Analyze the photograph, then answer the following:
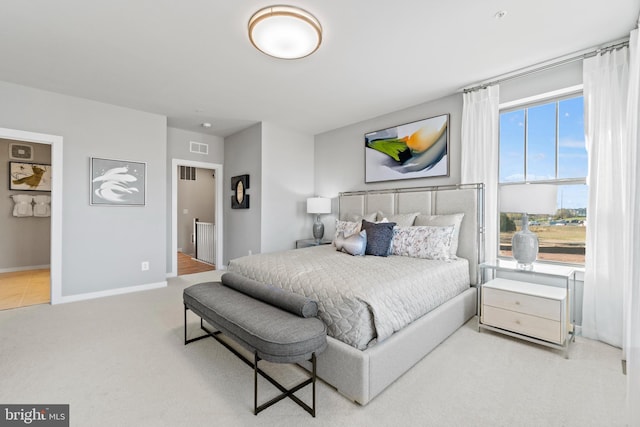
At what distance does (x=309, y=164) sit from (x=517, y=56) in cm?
343

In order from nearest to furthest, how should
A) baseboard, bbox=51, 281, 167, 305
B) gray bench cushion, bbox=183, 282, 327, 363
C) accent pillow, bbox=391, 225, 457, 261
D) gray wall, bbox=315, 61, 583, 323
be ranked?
gray bench cushion, bbox=183, 282, 327, 363 < gray wall, bbox=315, 61, 583, 323 < accent pillow, bbox=391, 225, 457, 261 < baseboard, bbox=51, 281, 167, 305

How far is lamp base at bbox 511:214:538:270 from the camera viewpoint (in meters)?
2.66

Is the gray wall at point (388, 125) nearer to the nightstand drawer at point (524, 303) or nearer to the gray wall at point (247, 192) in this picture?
the nightstand drawer at point (524, 303)

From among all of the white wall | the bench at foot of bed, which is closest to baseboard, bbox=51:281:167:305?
the white wall

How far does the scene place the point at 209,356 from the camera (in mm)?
2279

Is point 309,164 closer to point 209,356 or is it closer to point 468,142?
point 468,142

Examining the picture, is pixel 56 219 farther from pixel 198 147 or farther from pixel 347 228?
pixel 347 228

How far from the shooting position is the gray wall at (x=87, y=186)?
3.44 metres

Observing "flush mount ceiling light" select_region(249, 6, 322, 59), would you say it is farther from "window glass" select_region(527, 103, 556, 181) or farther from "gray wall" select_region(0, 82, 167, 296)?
"gray wall" select_region(0, 82, 167, 296)

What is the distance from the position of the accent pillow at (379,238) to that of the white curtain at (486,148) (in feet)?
3.48

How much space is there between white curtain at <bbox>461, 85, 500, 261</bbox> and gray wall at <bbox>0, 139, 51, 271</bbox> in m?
7.42

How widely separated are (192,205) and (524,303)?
288 inches

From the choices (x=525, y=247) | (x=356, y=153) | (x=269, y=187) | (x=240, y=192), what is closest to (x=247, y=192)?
(x=240, y=192)

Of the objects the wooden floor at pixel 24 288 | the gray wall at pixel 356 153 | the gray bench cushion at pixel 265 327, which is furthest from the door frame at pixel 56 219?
the gray wall at pixel 356 153
